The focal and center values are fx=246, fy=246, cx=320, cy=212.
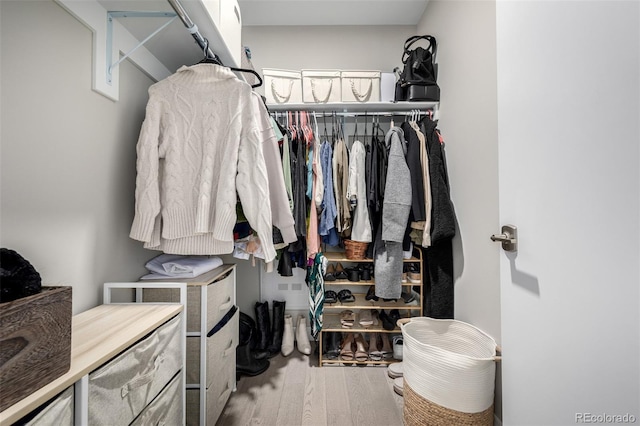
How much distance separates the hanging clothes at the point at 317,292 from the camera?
172 cm

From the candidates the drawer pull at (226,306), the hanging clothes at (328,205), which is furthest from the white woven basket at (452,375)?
the drawer pull at (226,306)

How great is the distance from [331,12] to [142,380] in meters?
2.63

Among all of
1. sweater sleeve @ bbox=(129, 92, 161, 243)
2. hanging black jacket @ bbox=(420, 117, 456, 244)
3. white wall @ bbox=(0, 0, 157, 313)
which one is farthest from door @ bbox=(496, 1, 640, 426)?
white wall @ bbox=(0, 0, 157, 313)

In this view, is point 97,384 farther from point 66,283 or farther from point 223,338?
point 223,338

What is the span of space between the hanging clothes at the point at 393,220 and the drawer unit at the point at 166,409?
3.94ft

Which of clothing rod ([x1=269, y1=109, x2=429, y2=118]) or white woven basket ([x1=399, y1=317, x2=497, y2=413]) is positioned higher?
clothing rod ([x1=269, y1=109, x2=429, y2=118])

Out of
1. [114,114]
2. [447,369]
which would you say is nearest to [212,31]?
[114,114]

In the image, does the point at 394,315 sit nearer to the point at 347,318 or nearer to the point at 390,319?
the point at 390,319

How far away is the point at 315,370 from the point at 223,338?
784 millimetres

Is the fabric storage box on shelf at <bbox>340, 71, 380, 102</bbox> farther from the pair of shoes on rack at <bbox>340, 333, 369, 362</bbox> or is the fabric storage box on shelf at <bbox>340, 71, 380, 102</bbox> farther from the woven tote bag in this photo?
the pair of shoes on rack at <bbox>340, 333, 369, 362</bbox>

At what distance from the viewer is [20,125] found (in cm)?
76

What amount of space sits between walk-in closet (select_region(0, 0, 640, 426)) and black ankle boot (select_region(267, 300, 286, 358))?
16mm

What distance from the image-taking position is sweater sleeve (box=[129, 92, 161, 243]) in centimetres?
108

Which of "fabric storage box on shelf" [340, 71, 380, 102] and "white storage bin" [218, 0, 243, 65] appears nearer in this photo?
"white storage bin" [218, 0, 243, 65]
